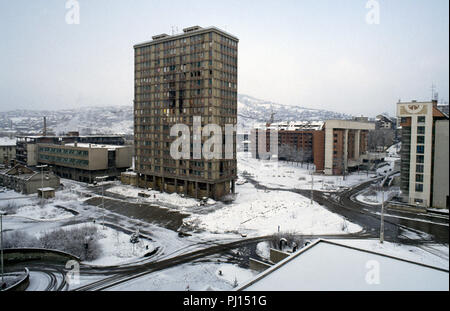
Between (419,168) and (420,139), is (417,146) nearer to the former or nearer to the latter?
(420,139)

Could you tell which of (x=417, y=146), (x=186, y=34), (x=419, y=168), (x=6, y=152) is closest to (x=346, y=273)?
(x=419, y=168)

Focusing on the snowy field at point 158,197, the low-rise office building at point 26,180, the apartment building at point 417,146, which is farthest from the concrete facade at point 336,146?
the low-rise office building at point 26,180

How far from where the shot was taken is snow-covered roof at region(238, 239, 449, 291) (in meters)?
7.73

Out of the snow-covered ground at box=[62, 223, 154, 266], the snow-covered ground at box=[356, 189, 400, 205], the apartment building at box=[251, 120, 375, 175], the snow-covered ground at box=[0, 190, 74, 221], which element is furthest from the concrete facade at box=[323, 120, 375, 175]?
the snow-covered ground at box=[0, 190, 74, 221]

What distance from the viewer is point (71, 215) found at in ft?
135

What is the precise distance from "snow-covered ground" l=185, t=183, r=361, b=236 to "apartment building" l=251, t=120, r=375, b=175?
28643 mm

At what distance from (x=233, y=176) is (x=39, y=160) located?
53595mm

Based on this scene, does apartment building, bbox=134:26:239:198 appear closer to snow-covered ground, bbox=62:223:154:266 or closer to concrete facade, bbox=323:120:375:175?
snow-covered ground, bbox=62:223:154:266

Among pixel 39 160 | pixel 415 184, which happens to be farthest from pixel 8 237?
pixel 39 160

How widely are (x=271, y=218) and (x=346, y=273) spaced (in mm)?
29739

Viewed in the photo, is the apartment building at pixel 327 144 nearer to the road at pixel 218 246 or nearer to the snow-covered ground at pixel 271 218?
the snow-covered ground at pixel 271 218

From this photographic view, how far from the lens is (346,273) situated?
9445 millimetres

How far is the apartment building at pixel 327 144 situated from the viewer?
74.1m

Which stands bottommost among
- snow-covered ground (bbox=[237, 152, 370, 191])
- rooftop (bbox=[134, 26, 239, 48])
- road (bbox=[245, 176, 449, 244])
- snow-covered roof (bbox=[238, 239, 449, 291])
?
road (bbox=[245, 176, 449, 244])
